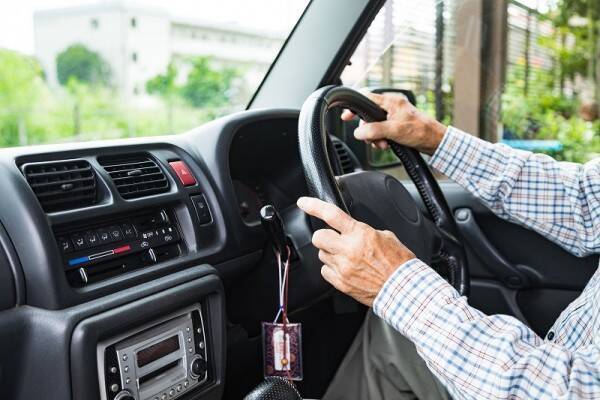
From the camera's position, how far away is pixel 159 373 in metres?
1.12

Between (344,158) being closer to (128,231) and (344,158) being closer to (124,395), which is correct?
(128,231)

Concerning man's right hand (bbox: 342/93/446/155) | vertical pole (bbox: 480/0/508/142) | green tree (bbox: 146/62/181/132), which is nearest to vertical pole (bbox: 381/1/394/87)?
vertical pole (bbox: 480/0/508/142)

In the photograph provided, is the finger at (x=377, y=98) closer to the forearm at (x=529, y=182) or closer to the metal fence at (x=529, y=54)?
the forearm at (x=529, y=182)

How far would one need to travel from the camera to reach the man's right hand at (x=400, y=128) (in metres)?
1.37

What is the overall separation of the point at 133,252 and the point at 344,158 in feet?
2.62

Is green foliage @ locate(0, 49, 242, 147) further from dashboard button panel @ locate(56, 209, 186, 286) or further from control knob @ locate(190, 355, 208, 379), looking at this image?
control knob @ locate(190, 355, 208, 379)

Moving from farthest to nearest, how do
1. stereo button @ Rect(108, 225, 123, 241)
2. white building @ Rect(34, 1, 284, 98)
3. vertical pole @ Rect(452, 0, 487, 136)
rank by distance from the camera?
1. white building @ Rect(34, 1, 284, 98)
2. vertical pole @ Rect(452, 0, 487, 136)
3. stereo button @ Rect(108, 225, 123, 241)

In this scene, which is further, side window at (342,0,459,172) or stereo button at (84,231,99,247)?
side window at (342,0,459,172)

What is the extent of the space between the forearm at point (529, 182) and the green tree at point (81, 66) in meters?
4.27

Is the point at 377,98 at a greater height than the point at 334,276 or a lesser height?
greater

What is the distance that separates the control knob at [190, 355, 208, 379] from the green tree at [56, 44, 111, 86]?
4370mm

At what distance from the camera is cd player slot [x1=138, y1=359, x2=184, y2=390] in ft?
3.53

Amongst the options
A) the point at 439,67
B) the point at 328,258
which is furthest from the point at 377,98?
the point at 439,67

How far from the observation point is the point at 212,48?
4.30m
